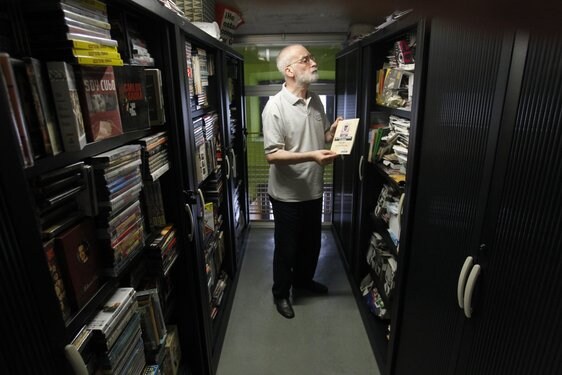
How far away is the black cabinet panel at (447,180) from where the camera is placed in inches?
33.3

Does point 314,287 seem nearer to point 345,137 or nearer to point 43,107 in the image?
point 345,137

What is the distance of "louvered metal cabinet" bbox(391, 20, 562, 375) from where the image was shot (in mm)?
630

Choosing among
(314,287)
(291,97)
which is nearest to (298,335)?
(314,287)

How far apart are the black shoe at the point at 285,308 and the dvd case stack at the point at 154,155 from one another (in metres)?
1.44

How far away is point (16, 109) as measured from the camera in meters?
0.58

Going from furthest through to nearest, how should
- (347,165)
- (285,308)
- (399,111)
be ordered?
(347,165)
(285,308)
(399,111)

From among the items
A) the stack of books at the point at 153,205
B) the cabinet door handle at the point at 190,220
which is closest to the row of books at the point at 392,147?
the cabinet door handle at the point at 190,220

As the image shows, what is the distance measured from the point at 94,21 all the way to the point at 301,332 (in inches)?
77.7

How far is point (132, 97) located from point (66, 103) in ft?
0.98

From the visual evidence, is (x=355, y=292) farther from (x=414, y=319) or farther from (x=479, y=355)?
(x=479, y=355)

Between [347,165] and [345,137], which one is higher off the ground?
[345,137]

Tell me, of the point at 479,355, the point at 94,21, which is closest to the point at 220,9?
the point at 94,21

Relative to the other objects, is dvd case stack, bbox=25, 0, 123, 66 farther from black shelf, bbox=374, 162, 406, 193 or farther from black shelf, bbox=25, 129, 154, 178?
black shelf, bbox=374, 162, 406, 193

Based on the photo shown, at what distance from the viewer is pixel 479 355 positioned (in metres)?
0.86
